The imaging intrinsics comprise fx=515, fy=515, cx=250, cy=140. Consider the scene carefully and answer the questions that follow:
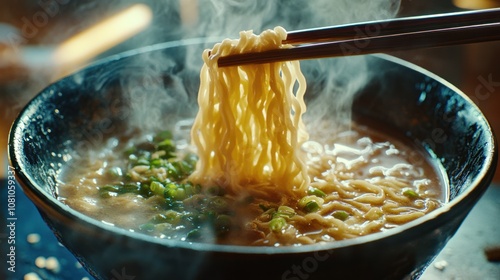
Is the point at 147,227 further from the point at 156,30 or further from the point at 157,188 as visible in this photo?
the point at 156,30

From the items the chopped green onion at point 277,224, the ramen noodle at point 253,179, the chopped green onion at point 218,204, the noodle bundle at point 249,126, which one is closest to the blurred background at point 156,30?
the ramen noodle at point 253,179

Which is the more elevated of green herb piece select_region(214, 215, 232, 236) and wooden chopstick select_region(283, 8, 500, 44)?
wooden chopstick select_region(283, 8, 500, 44)

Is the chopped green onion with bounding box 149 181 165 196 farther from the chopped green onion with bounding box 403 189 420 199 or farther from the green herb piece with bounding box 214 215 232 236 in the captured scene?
the chopped green onion with bounding box 403 189 420 199

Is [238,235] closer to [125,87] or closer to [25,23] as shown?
[125,87]

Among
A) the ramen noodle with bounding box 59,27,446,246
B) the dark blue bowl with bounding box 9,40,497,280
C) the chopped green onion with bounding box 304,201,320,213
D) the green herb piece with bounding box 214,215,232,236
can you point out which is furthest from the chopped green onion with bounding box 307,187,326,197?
the dark blue bowl with bounding box 9,40,497,280

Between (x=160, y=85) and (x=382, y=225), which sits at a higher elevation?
(x=160, y=85)

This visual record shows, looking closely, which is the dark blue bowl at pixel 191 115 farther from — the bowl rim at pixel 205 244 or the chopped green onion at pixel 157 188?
the chopped green onion at pixel 157 188

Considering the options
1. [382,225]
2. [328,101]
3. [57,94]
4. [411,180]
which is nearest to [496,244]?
[411,180]
